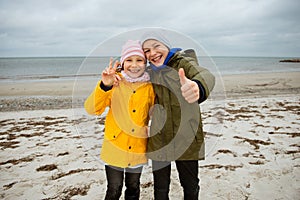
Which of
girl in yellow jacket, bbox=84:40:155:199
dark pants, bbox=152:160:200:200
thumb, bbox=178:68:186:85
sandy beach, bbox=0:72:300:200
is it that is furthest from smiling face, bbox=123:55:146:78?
dark pants, bbox=152:160:200:200

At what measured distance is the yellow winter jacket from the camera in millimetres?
1988

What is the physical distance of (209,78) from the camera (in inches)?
69.1

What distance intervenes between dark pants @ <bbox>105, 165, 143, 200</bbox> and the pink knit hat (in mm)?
1021

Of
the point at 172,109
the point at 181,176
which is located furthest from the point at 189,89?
the point at 181,176

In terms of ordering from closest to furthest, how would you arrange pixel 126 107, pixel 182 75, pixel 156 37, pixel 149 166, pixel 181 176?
1. pixel 182 75
2. pixel 156 37
3. pixel 126 107
4. pixel 181 176
5. pixel 149 166

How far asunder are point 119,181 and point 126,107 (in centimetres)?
75

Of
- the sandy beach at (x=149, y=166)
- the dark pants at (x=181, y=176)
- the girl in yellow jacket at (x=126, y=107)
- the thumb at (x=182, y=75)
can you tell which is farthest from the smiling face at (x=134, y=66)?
the dark pants at (x=181, y=176)

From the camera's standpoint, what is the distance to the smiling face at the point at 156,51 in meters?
1.88

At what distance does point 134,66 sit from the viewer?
6.27 feet

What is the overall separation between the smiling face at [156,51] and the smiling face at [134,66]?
9cm

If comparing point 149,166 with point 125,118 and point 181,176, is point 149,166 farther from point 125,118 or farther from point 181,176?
point 125,118

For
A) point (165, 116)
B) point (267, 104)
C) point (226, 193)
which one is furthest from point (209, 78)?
point (267, 104)

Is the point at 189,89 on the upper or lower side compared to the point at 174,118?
upper

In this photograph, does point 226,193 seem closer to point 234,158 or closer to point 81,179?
point 234,158
